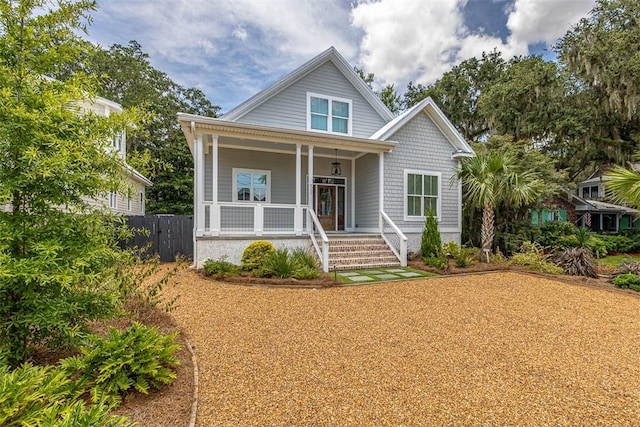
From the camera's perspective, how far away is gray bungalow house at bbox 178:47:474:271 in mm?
9344

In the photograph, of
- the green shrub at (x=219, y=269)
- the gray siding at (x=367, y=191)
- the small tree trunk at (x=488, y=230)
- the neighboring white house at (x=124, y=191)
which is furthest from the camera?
the gray siding at (x=367, y=191)

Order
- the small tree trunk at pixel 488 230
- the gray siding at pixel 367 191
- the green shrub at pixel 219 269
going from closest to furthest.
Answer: the green shrub at pixel 219 269
the small tree trunk at pixel 488 230
the gray siding at pixel 367 191

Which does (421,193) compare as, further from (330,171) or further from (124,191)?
(124,191)

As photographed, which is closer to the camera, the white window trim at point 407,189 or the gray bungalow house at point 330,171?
the gray bungalow house at point 330,171

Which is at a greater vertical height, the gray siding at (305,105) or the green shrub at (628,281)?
the gray siding at (305,105)

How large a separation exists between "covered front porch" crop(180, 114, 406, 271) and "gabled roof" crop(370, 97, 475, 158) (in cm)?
82

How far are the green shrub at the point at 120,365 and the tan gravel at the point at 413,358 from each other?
1.53 feet

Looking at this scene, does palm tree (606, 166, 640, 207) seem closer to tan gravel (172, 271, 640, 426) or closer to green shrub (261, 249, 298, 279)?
tan gravel (172, 271, 640, 426)

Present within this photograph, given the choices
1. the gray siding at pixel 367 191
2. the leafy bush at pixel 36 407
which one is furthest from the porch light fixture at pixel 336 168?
the leafy bush at pixel 36 407

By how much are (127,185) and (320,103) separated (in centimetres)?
1021

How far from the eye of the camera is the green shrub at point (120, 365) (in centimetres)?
242

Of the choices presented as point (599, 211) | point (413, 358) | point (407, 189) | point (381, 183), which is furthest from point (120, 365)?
point (599, 211)

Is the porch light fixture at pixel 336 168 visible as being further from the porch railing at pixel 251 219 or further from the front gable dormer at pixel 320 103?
the porch railing at pixel 251 219

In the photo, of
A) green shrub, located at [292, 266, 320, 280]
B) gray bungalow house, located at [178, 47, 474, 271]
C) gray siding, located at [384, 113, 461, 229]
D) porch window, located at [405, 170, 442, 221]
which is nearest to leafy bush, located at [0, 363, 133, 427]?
green shrub, located at [292, 266, 320, 280]
